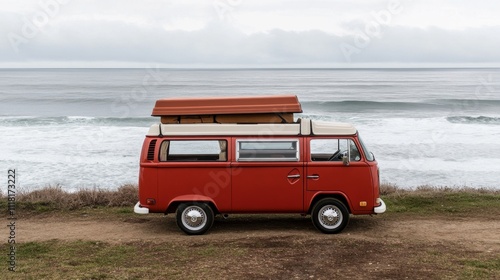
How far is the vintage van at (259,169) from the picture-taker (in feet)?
38.9

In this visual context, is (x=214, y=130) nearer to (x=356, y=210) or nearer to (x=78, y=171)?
(x=356, y=210)

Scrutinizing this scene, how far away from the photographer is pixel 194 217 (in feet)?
39.4

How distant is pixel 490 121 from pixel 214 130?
3799cm

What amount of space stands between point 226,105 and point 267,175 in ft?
5.55

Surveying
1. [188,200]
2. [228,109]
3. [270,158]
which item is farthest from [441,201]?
[188,200]

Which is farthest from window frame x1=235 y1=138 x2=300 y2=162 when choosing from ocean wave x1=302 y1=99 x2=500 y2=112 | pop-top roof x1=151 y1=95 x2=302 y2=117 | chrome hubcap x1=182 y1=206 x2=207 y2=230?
ocean wave x1=302 y1=99 x2=500 y2=112

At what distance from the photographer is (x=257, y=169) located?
11.9m

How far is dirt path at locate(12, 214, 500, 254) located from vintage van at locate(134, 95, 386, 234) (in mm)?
531

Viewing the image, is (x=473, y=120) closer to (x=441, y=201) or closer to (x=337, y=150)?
(x=441, y=201)

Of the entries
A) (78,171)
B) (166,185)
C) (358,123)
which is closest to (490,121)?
(358,123)

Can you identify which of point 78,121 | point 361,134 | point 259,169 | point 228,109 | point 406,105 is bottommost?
point 259,169

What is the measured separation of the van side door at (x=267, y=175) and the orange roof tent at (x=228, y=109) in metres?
0.51

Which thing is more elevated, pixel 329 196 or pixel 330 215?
pixel 329 196

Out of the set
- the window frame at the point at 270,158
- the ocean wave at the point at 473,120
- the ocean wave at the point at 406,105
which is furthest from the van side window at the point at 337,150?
the ocean wave at the point at 406,105
